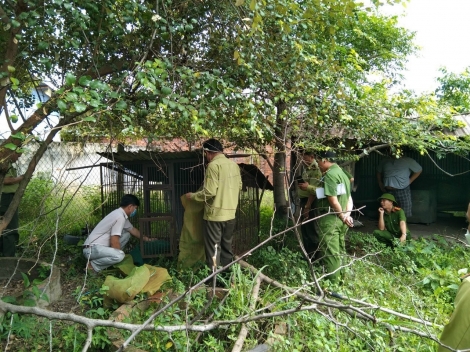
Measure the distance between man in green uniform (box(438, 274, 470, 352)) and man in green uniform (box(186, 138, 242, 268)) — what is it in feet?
10.9

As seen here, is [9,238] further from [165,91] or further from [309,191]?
[309,191]

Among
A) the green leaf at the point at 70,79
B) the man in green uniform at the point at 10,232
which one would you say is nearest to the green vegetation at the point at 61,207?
the man in green uniform at the point at 10,232

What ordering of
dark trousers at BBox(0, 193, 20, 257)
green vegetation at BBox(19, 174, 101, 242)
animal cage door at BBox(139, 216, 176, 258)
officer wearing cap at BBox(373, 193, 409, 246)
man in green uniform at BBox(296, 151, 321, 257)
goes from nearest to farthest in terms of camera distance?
animal cage door at BBox(139, 216, 176, 258) < man in green uniform at BBox(296, 151, 321, 257) < dark trousers at BBox(0, 193, 20, 257) < officer wearing cap at BBox(373, 193, 409, 246) < green vegetation at BBox(19, 174, 101, 242)

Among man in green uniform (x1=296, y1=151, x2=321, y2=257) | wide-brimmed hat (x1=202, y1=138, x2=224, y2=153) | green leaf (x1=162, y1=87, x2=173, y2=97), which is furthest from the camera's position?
man in green uniform (x1=296, y1=151, x2=321, y2=257)

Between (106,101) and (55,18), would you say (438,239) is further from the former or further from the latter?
(55,18)

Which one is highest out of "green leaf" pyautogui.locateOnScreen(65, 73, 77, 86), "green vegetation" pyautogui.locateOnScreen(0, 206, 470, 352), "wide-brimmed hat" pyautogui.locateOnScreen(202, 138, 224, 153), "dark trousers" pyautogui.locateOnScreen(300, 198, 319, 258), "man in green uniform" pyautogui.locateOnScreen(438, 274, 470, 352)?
"green leaf" pyautogui.locateOnScreen(65, 73, 77, 86)

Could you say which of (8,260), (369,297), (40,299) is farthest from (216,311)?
(8,260)

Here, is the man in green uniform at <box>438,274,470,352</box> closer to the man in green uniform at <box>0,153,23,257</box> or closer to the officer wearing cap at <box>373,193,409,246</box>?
the officer wearing cap at <box>373,193,409,246</box>

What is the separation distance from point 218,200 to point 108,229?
145 centimetres

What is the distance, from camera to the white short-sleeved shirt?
4902 mm

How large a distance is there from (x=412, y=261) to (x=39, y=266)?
490cm

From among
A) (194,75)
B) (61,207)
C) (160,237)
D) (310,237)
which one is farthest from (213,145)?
(61,207)

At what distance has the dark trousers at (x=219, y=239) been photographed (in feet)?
15.7

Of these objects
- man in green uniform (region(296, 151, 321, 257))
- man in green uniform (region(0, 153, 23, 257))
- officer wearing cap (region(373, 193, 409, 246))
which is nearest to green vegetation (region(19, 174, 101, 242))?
man in green uniform (region(0, 153, 23, 257))
